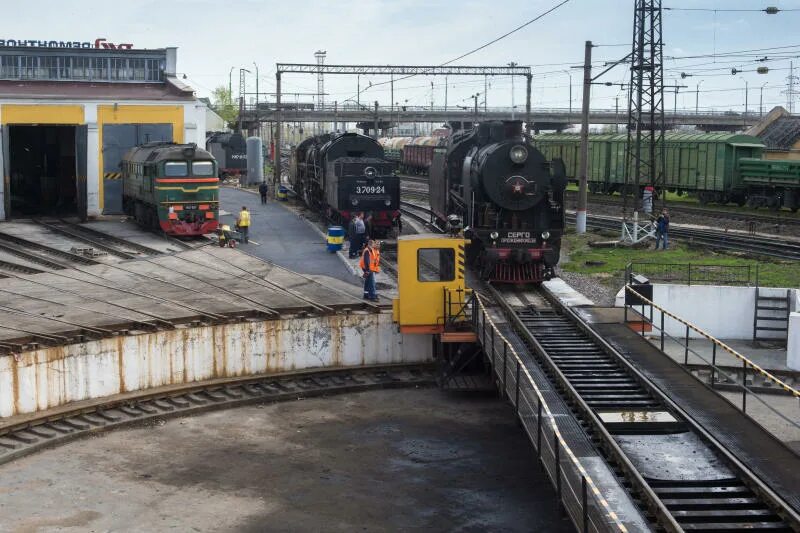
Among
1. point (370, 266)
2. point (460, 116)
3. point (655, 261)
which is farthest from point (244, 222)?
point (460, 116)

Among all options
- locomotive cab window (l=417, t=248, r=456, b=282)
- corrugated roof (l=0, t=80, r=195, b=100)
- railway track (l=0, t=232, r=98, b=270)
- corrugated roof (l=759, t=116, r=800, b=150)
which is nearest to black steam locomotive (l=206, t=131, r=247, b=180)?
corrugated roof (l=0, t=80, r=195, b=100)

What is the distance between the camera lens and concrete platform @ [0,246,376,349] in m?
20.4

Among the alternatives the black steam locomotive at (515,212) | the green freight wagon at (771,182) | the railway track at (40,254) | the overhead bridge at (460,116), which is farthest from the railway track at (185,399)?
the overhead bridge at (460,116)

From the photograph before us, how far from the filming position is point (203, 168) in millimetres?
34875

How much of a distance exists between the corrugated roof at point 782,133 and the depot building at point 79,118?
46.7 meters

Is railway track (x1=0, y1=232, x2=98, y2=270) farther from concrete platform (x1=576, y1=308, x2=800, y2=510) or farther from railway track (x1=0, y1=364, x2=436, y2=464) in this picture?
concrete platform (x1=576, y1=308, x2=800, y2=510)

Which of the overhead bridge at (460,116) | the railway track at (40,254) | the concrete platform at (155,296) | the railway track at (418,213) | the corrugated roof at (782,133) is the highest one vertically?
the overhead bridge at (460,116)

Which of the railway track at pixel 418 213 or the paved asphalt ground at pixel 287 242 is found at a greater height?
the railway track at pixel 418 213

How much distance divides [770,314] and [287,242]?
52.9 ft

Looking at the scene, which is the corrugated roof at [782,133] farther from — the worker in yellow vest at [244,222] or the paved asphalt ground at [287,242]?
the worker in yellow vest at [244,222]

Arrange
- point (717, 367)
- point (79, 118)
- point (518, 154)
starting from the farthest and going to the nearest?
1. point (79, 118)
2. point (518, 154)
3. point (717, 367)

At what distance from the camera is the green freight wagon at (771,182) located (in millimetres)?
43344

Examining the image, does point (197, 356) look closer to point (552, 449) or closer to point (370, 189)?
point (552, 449)

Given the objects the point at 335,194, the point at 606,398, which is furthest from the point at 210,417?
the point at 335,194
